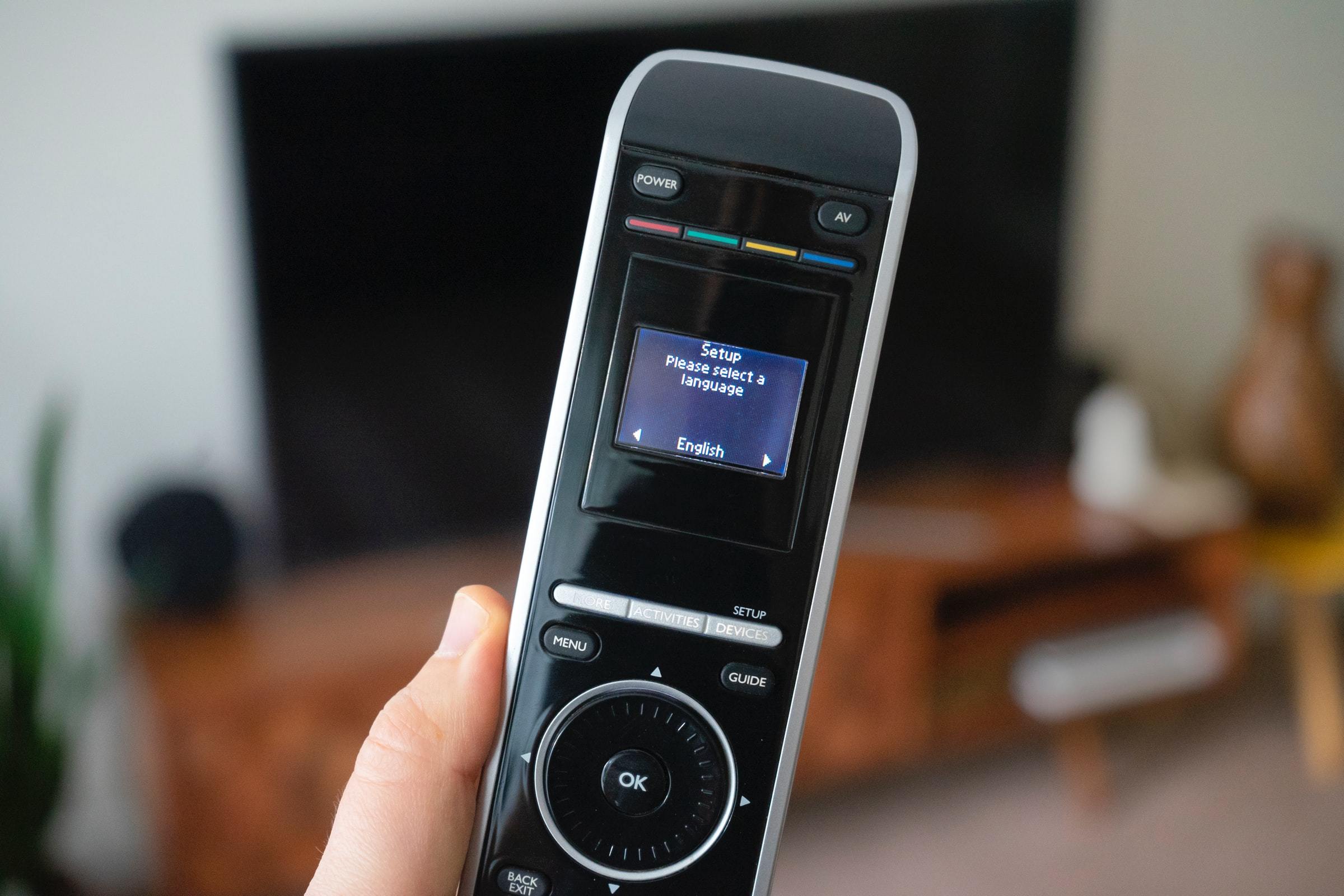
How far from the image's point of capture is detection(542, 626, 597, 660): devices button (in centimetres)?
53

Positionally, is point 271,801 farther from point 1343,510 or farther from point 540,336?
point 1343,510

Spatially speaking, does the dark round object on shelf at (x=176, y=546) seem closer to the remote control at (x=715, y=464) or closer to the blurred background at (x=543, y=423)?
the blurred background at (x=543, y=423)

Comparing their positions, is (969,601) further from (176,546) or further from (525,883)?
(525,883)

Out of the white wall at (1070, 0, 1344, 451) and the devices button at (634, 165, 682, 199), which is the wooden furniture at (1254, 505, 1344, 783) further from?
the devices button at (634, 165, 682, 199)

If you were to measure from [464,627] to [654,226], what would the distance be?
216 mm

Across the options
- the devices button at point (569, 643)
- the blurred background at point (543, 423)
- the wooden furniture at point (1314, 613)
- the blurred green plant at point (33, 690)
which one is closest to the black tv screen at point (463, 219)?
the blurred background at point (543, 423)

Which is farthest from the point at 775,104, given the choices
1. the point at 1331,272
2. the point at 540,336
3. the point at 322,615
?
the point at 1331,272

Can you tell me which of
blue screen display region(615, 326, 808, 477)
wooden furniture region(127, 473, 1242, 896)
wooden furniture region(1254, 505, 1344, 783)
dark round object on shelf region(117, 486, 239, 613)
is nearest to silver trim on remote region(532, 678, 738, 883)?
blue screen display region(615, 326, 808, 477)

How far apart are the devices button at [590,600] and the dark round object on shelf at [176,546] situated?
3.13 feet

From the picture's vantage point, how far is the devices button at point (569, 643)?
0.53 m

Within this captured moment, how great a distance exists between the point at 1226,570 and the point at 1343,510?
0.32 metres

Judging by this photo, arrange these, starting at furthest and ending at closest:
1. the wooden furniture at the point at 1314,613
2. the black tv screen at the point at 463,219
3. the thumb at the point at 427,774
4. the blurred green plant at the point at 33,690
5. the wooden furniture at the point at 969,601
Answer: the wooden furniture at the point at 1314,613, the wooden furniture at the point at 969,601, the black tv screen at the point at 463,219, the blurred green plant at the point at 33,690, the thumb at the point at 427,774

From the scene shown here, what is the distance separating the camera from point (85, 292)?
1.34m

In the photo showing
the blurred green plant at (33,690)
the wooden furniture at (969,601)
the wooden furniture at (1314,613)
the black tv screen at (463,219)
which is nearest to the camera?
the blurred green plant at (33,690)
